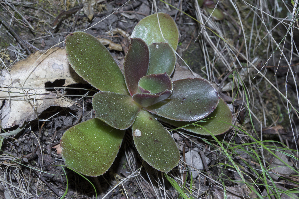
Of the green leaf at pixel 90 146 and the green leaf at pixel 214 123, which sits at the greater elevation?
the green leaf at pixel 90 146

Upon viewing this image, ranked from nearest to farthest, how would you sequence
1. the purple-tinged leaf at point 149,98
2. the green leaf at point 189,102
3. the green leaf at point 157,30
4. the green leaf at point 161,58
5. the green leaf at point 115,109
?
the green leaf at point 115,109, the purple-tinged leaf at point 149,98, the green leaf at point 189,102, the green leaf at point 161,58, the green leaf at point 157,30

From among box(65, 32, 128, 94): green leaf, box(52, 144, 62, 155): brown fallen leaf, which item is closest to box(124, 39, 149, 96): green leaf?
box(65, 32, 128, 94): green leaf

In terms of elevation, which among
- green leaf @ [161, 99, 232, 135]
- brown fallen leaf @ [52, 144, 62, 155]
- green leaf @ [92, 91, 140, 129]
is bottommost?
brown fallen leaf @ [52, 144, 62, 155]

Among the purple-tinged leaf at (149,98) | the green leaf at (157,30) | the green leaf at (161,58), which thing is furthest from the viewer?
the green leaf at (157,30)

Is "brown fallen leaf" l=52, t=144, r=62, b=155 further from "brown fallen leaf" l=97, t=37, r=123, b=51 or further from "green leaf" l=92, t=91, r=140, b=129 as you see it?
"brown fallen leaf" l=97, t=37, r=123, b=51

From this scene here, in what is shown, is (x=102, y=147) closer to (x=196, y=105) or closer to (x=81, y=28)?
(x=196, y=105)

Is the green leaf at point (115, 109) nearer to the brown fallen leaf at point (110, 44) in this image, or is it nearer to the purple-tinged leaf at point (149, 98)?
the purple-tinged leaf at point (149, 98)

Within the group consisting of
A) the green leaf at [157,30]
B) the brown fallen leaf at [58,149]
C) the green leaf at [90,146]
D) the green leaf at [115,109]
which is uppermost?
the green leaf at [157,30]

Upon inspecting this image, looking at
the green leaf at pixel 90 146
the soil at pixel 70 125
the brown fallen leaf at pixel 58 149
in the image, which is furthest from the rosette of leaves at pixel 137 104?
the brown fallen leaf at pixel 58 149
